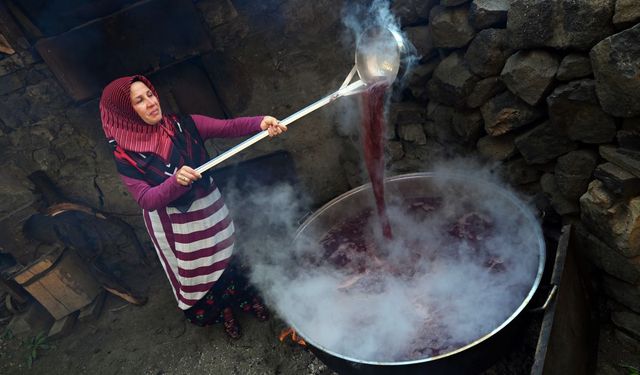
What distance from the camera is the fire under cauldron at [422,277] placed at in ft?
7.77

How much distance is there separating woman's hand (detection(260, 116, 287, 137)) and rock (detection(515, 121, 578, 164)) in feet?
5.32

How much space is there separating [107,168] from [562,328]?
4.06 metres

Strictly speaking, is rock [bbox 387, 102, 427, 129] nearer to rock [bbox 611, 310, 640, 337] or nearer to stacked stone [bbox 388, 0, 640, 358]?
stacked stone [bbox 388, 0, 640, 358]

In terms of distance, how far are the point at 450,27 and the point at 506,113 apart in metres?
0.72

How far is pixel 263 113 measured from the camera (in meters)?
4.15

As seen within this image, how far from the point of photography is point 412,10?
3.29 metres

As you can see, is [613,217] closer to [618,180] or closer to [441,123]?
[618,180]

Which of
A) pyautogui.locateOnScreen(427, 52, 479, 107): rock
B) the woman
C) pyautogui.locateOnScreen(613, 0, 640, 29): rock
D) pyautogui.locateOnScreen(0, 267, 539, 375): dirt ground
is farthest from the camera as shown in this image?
pyautogui.locateOnScreen(0, 267, 539, 375): dirt ground

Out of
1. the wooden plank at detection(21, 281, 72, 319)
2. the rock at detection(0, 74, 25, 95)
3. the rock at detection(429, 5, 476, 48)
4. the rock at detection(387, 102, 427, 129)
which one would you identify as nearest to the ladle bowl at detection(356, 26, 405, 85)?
the rock at detection(429, 5, 476, 48)

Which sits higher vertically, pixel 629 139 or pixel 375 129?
pixel 375 129

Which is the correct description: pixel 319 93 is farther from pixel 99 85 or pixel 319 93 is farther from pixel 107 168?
pixel 107 168

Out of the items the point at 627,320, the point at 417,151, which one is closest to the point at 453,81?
the point at 417,151

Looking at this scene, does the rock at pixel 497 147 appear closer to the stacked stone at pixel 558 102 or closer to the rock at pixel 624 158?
the stacked stone at pixel 558 102

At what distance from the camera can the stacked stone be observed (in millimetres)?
2199
